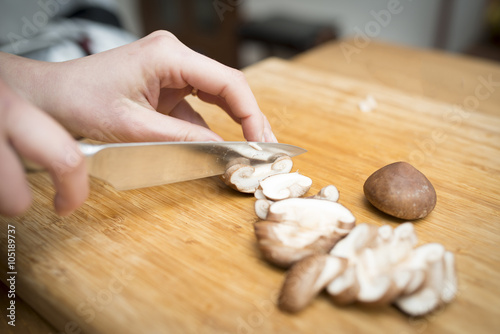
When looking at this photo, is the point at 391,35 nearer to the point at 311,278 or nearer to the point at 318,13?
the point at 318,13

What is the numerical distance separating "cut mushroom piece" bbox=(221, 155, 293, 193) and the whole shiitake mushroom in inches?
11.3

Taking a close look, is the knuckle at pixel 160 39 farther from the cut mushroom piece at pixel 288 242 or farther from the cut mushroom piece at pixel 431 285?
the cut mushroom piece at pixel 431 285

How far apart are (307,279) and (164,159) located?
1.77 ft

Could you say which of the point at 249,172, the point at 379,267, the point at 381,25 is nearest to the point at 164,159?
the point at 249,172

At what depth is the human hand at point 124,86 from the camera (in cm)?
126

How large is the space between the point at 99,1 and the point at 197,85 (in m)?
2.56

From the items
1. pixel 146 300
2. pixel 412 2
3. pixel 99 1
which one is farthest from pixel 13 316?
pixel 412 2

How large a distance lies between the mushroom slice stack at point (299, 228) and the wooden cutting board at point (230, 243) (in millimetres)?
77

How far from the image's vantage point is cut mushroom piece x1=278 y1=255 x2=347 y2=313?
902 millimetres

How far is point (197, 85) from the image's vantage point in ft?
4.55

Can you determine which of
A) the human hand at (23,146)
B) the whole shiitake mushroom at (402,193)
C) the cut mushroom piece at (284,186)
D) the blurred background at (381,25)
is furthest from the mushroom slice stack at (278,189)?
the blurred background at (381,25)

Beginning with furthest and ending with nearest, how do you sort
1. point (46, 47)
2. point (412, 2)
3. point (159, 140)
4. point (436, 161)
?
point (412, 2) → point (46, 47) → point (436, 161) → point (159, 140)

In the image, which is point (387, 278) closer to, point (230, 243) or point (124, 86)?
point (230, 243)

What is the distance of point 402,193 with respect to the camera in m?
1.18
